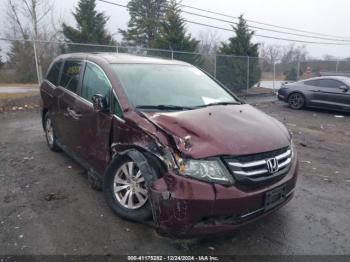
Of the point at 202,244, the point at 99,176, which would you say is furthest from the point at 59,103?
the point at 202,244

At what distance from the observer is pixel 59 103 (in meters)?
4.93

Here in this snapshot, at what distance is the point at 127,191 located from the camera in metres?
3.36

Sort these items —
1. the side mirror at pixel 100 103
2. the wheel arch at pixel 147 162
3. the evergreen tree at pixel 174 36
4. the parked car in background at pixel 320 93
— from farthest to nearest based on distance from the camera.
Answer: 1. the evergreen tree at pixel 174 36
2. the parked car in background at pixel 320 93
3. the side mirror at pixel 100 103
4. the wheel arch at pixel 147 162

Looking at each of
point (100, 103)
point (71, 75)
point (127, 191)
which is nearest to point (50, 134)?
point (71, 75)

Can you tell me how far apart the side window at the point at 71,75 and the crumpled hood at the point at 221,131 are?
1.81 m

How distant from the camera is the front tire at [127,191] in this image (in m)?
3.19

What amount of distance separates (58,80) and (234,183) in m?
3.79

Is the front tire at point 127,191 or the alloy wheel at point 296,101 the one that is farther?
the alloy wheel at point 296,101

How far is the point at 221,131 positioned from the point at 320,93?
1045 cm

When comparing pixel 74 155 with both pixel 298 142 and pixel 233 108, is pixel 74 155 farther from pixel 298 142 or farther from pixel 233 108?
pixel 298 142

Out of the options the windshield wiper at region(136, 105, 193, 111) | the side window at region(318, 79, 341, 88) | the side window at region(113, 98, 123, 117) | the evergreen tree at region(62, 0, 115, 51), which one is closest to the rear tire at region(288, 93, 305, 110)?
the side window at region(318, 79, 341, 88)

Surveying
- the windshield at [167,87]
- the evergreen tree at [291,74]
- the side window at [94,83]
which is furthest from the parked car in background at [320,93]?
the evergreen tree at [291,74]

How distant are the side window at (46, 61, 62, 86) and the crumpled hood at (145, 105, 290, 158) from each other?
284 cm

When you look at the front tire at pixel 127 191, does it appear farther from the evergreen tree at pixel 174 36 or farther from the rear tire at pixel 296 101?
the evergreen tree at pixel 174 36
